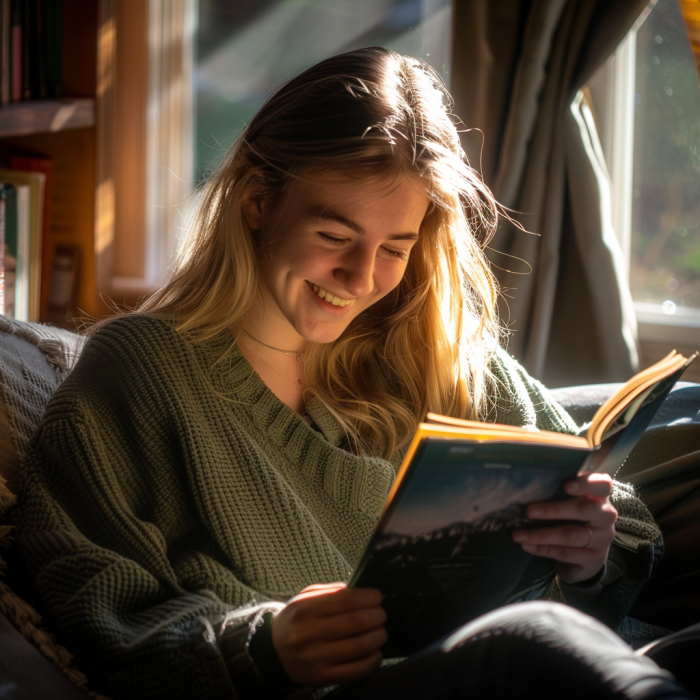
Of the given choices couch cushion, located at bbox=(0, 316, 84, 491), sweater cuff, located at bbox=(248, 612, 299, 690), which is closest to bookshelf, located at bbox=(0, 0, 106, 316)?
couch cushion, located at bbox=(0, 316, 84, 491)

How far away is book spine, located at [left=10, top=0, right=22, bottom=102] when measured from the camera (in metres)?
2.10

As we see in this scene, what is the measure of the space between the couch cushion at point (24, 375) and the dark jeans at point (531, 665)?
56cm

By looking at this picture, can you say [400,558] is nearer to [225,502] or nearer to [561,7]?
[225,502]

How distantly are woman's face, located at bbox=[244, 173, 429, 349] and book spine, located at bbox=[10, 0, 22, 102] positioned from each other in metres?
1.41

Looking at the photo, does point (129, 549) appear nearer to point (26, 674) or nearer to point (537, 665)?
point (26, 674)

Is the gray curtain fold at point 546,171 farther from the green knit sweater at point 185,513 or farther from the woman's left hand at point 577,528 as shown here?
the woman's left hand at point 577,528

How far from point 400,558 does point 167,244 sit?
2.22m

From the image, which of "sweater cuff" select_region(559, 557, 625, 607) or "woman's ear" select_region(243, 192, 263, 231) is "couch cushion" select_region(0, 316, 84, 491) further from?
"sweater cuff" select_region(559, 557, 625, 607)

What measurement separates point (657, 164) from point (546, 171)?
38 cm

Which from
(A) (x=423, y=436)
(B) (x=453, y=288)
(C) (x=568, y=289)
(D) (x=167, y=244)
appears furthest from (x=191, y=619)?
(D) (x=167, y=244)

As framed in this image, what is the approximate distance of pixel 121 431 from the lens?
92 centimetres

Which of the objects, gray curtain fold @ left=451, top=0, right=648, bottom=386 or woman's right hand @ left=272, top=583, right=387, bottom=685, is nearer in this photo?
woman's right hand @ left=272, top=583, right=387, bottom=685

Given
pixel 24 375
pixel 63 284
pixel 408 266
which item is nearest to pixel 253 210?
pixel 408 266

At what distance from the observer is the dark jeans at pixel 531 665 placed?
1.88 ft
